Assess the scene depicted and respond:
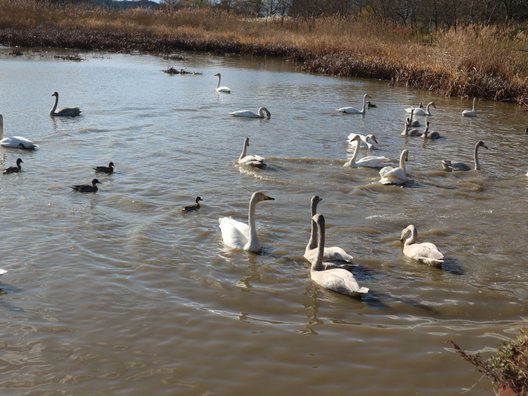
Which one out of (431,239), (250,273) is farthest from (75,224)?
(431,239)

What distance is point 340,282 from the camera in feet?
21.1

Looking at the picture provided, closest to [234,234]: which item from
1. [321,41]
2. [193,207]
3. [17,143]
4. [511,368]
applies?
[193,207]

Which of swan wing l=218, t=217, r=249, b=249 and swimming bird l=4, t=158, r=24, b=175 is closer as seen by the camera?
swan wing l=218, t=217, r=249, b=249

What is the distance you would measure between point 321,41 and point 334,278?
27.8 metres

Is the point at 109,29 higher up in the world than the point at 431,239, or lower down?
higher up

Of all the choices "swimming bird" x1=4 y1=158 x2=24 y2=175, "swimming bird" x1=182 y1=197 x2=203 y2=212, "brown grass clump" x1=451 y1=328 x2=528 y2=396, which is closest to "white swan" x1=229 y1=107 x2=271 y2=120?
"swimming bird" x1=4 y1=158 x2=24 y2=175

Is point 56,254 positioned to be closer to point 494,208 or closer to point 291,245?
point 291,245

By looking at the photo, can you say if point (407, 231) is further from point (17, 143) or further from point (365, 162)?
point (17, 143)

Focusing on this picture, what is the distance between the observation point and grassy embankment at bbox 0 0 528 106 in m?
22.8

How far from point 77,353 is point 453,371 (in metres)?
3.06

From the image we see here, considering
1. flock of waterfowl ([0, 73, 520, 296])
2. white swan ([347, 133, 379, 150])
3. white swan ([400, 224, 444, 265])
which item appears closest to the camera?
flock of waterfowl ([0, 73, 520, 296])

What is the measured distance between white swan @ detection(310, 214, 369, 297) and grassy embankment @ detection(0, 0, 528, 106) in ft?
54.9

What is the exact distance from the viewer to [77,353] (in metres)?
5.13

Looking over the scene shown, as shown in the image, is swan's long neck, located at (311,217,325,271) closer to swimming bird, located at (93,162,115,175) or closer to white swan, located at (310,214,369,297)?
white swan, located at (310,214,369,297)
